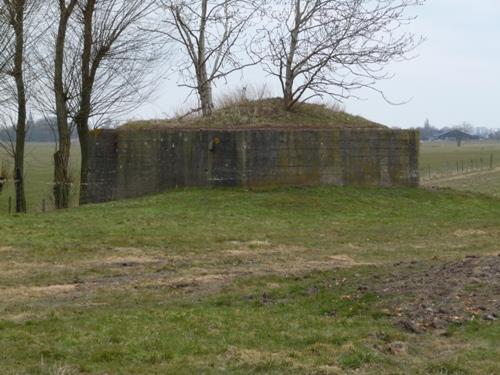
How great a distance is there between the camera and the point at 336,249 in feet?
42.8

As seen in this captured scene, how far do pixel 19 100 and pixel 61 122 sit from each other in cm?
125

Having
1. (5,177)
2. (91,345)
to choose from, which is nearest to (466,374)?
(91,345)

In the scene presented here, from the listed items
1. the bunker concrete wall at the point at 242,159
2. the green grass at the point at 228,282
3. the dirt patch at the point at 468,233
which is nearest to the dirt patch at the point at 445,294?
the green grass at the point at 228,282

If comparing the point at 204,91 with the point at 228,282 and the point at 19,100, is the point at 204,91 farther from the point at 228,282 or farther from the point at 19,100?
the point at 228,282

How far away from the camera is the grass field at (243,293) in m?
5.93

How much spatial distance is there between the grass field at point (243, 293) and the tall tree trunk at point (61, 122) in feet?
16.5

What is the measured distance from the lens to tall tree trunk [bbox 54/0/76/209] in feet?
70.5

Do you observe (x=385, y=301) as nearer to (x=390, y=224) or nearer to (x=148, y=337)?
(x=148, y=337)

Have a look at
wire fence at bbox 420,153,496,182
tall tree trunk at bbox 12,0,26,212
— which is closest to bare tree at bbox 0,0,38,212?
tall tree trunk at bbox 12,0,26,212

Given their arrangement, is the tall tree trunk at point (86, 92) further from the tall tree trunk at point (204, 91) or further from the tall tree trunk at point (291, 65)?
the tall tree trunk at point (291, 65)

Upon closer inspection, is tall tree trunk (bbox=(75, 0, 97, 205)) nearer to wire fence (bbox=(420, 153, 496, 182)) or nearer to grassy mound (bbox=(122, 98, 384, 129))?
grassy mound (bbox=(122, 98, 384, 129))

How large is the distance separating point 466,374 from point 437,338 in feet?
3.29

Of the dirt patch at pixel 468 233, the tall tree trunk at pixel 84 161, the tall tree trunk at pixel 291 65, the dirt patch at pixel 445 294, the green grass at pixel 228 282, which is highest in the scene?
the tall tree trunk at pixel 291 65

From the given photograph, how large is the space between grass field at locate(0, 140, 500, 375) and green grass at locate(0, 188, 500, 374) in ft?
0.08
